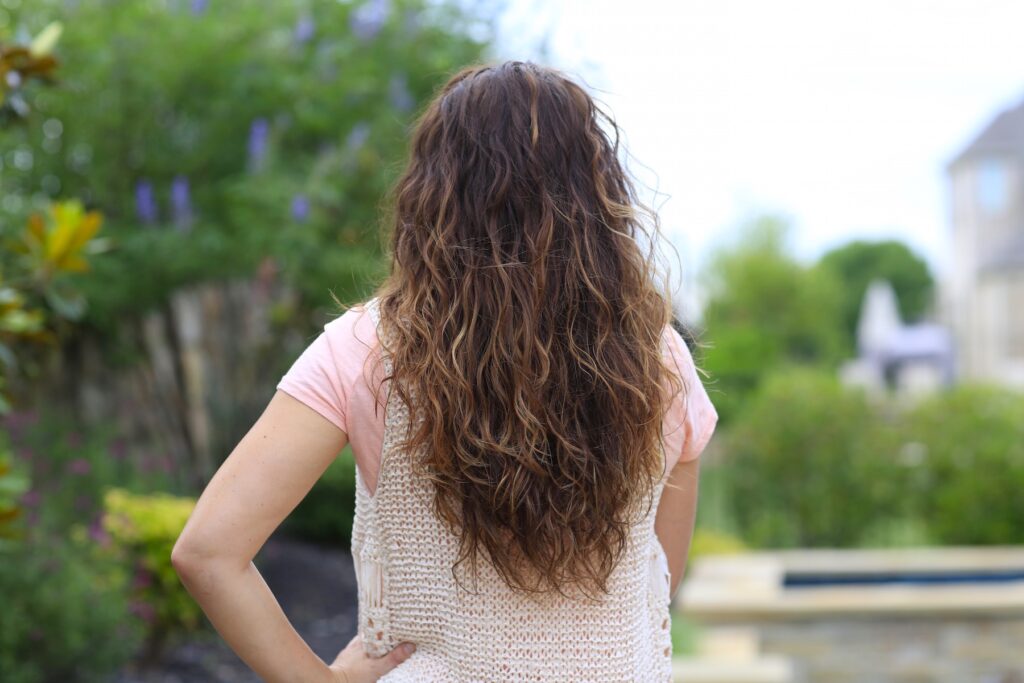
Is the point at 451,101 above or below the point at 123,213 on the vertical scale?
below

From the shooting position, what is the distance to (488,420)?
1.38m

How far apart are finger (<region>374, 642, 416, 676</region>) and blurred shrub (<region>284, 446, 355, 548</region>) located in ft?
14.5

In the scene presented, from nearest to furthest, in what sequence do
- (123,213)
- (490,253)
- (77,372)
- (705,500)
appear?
1. (490,253)
2. (123,213)
3. (77,372)
4. (705,500)

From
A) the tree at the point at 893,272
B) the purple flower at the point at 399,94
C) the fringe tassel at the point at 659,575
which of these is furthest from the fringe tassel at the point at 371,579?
the tree at the point at 893,272

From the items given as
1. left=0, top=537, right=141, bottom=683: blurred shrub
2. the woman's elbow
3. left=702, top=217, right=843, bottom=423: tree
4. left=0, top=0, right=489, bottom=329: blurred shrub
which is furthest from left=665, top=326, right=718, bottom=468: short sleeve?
left=702, top=217, right=843, bottom=423: tree

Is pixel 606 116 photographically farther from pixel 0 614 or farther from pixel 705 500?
pixel 705 500

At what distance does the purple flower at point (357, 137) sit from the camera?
17.1 ft

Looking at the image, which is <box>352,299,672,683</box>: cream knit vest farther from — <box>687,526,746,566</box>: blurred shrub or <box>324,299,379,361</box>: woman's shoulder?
<box>687,526,746,566</box>: blurred shrub

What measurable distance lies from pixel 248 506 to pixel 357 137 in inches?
159

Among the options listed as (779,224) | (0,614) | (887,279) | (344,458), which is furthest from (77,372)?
(887,279)

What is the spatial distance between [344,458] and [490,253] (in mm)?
4499

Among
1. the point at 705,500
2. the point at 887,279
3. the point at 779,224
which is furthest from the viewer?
the point at 887,279

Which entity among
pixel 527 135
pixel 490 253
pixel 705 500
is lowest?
pixel 705 500

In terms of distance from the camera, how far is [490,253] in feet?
4.66
